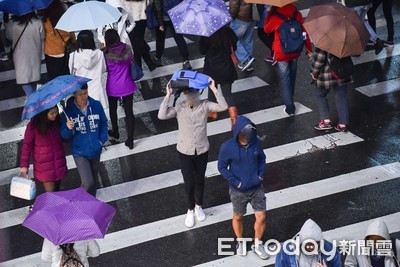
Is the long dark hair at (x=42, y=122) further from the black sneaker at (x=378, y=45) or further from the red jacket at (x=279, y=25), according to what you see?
the black sneaker at (x=378, y=45)

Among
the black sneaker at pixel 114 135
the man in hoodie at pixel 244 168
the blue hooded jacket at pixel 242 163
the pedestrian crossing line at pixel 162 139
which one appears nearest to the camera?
the man in hoodie at pixel 244 168

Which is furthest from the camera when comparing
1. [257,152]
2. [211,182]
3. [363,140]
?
[363,140]

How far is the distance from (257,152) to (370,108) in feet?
14.7

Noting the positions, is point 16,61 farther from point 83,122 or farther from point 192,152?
point 192,152

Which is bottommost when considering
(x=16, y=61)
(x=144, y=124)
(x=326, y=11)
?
(x=144, y=124)

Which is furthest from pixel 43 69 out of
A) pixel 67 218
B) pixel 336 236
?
pixel 67 218

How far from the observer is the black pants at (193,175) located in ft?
36.7

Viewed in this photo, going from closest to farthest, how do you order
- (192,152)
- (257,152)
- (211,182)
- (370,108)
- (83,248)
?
(83,248), (257,152), (192,152), (211,182), (370,108)

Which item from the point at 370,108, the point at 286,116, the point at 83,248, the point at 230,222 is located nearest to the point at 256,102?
the point at 286,116

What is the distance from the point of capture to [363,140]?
527 inches

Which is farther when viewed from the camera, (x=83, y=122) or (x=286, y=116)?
(x=286, y=116)

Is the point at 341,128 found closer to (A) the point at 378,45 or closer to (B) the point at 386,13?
(A) the point at 378,45

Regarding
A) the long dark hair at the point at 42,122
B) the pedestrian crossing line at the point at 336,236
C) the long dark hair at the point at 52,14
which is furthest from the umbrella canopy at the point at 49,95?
the long dark hair at the point at 52,14

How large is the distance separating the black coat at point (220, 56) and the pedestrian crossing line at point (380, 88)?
2.66 metres
